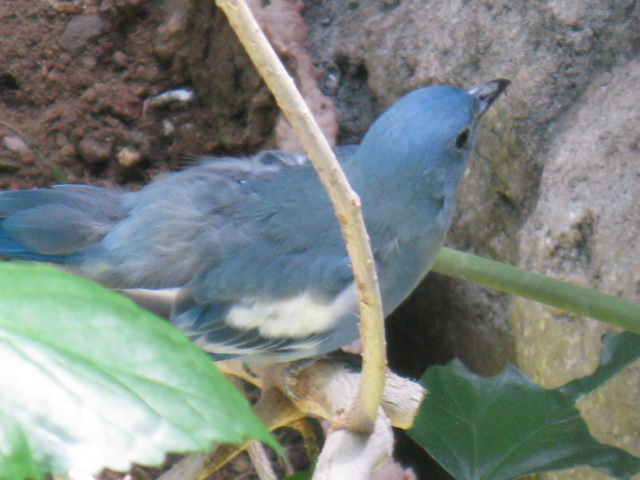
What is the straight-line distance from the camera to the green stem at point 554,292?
1408 millimetres

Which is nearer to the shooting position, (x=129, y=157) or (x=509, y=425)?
(x=509, y=425)

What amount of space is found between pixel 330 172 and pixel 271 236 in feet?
2.68

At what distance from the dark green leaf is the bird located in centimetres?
22

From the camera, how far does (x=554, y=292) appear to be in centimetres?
146

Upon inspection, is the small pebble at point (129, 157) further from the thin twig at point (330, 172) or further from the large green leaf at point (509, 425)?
the thin twig at point (330, 172)

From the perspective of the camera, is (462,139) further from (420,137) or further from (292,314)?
(292,314)

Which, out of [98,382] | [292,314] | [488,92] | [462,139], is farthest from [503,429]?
[98,382]

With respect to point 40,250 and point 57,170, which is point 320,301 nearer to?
point 40,250

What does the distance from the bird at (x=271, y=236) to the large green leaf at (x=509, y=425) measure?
23 centimetres

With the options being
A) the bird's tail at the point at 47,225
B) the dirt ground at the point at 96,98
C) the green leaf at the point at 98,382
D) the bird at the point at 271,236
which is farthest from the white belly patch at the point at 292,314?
the green leaf at the point at 98,382

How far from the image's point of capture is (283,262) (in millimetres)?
1500

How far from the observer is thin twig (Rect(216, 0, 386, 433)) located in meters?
0.65

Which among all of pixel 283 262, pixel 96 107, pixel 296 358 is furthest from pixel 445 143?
pixel 96 107

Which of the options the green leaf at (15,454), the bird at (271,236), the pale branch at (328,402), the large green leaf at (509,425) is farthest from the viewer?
the bird at (271,236)
